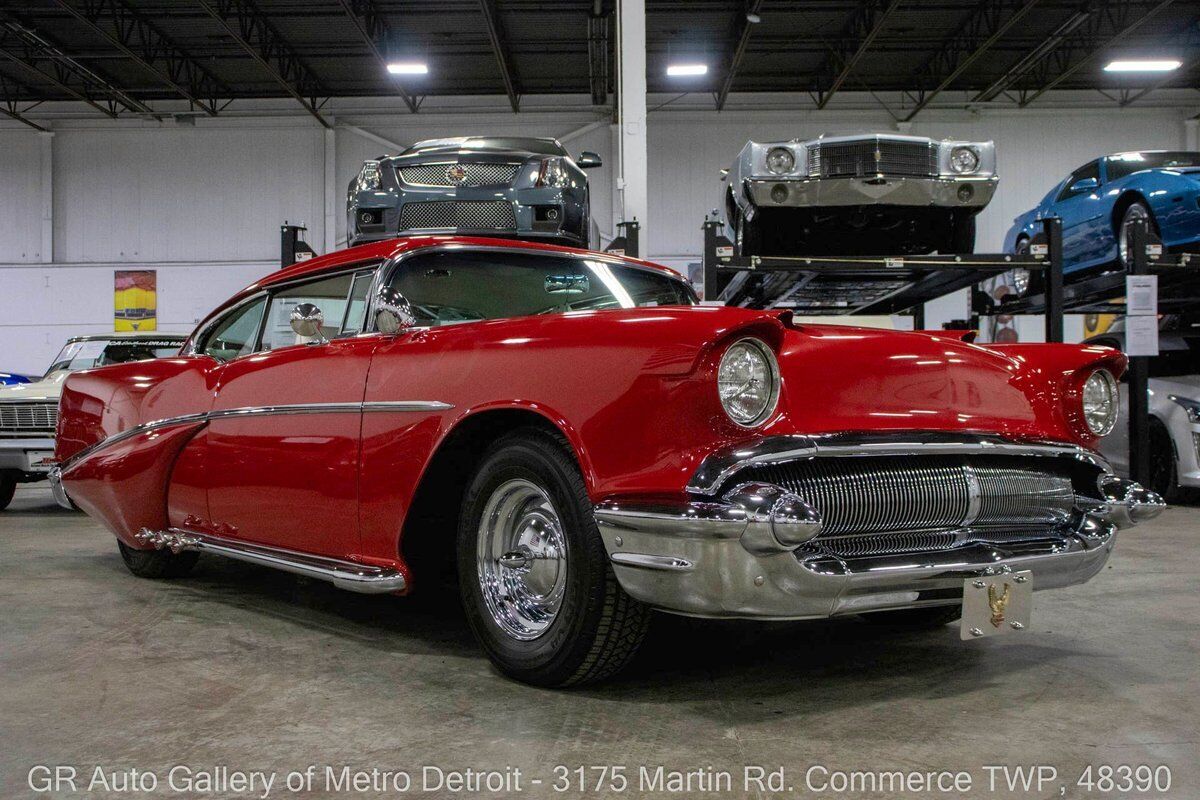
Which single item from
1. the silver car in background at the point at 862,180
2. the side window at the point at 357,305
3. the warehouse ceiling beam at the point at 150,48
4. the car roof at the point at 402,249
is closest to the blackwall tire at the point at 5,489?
the car roof at the point at 402,249

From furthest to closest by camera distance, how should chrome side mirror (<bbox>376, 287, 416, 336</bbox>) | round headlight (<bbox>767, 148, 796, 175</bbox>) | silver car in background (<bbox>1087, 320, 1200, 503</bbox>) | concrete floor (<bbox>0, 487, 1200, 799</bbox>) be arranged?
silver car in background (<bbox>1087, 320, 1200, 503</bbox>) → round headlight (<bbox>767, 148, 796, 175</bbox>) → chrome side mirror (<bbox>376, 287, 416, 336</bbox>) → concrete floor (<bbox>0, 487, 1200, 799</bbox>)

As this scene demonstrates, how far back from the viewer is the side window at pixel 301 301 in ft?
11.0

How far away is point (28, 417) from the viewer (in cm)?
726

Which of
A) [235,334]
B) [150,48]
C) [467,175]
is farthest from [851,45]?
[235,334]

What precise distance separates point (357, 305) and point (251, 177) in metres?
17.7

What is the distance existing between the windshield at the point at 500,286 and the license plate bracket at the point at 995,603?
1.48 m

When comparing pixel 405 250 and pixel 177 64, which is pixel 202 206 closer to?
pixel 177 64

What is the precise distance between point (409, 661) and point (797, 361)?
1452 millimetres

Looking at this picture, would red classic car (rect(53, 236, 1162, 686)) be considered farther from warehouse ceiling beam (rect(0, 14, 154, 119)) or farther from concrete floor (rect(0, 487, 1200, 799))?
warehouse ceiling beam (rect(0, 14, 154, 119))

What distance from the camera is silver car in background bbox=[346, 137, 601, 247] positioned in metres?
6.29

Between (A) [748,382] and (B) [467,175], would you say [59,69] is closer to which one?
(B) [467,175]

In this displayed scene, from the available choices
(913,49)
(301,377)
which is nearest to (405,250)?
(301,377)

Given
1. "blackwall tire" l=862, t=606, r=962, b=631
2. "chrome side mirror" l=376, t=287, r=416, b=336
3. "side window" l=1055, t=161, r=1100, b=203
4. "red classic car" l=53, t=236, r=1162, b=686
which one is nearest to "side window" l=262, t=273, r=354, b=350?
"red classic car" l=53, t=236, r=1162, b=686

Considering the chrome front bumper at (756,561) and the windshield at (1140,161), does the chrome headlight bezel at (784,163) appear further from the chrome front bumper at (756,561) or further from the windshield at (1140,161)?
the chrome front bumper at (756,561)
